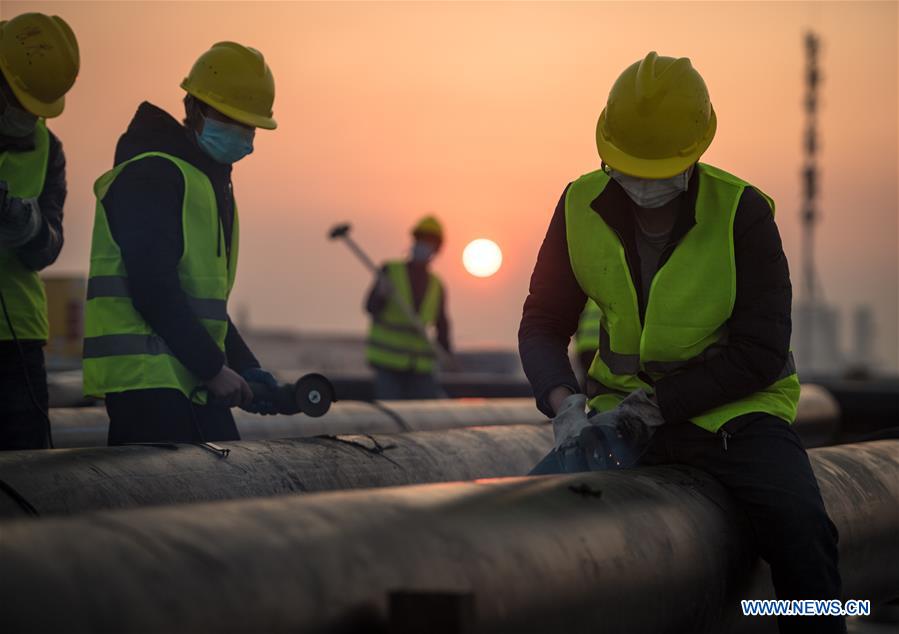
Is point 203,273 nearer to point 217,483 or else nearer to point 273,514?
point 217,483

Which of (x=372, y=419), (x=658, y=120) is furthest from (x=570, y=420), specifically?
(x=372, y=419)

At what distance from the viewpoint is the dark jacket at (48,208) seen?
527 centimetres

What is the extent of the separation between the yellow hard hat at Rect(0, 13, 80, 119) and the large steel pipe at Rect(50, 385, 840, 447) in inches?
83.9

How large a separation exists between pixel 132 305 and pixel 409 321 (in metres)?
7.77

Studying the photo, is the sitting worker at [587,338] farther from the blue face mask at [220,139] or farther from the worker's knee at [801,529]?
the worker's knee at [801,529]

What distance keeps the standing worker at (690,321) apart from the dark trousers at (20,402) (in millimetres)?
2097

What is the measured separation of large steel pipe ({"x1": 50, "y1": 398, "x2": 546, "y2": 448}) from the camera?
6969 millimetres

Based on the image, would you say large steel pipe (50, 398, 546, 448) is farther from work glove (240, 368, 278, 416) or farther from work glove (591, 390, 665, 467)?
work glove (591, 390, 665, 467)

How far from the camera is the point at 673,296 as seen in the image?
13.3 ft

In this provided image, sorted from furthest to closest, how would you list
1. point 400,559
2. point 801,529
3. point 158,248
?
point 158,248
point 801,529
point 400,559

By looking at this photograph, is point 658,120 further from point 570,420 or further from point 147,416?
point 147,416

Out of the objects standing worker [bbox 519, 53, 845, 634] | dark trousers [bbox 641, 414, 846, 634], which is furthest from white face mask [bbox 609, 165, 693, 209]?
dark trousers [bbox 641, 414, 846, 634]

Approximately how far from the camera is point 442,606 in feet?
8.46

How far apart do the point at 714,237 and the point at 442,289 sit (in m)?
9.00
